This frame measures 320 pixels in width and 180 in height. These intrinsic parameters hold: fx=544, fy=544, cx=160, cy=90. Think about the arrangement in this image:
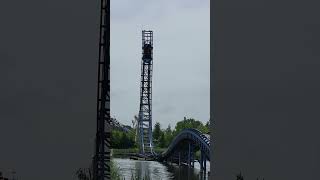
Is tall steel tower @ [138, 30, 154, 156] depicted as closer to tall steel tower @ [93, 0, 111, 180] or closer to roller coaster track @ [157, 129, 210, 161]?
roller coaster track @ [157, 129, 210, 161]

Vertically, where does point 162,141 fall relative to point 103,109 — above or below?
above

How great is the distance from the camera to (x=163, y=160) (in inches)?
2042

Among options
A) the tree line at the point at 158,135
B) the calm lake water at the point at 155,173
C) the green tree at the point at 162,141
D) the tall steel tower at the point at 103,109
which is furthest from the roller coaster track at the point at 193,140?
the tall steel tower at the point at 103,109

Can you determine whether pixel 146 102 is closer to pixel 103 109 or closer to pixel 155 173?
pixel 155 173

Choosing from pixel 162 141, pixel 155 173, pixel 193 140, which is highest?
pixel 162 141

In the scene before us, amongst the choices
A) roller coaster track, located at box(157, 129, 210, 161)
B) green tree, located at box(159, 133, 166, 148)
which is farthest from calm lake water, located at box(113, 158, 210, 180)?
green tree, located at box(159, 133, 166, 148)

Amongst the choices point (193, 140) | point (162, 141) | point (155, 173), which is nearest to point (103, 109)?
point (155, 173)

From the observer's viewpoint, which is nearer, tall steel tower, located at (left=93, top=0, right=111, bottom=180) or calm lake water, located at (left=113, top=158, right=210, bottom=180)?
tall steel tower, located at (left=93, top=0, right=111, bottom=180)

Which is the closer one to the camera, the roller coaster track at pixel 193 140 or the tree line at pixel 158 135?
the roller coaster track at pixel 193 140

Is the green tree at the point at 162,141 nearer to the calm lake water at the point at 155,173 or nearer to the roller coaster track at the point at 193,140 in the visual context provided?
the roller coaster track at the point at 193,140
